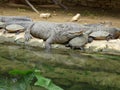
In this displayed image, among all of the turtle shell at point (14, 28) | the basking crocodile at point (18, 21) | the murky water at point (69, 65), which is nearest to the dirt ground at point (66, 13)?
the basking crocodile at point (18, 21)

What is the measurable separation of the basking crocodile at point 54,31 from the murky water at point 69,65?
1.78 ft

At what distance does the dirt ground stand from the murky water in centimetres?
292

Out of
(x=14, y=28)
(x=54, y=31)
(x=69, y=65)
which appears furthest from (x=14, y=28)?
(x=69, y=65)

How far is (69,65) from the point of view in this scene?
5879mm

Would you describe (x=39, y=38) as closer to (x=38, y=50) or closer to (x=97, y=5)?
(x=38, y=50)

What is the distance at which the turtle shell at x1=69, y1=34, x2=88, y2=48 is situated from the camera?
7.33 metres

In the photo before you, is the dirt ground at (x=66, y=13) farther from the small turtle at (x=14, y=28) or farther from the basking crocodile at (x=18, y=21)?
the small turtle at (x=14, y=28)

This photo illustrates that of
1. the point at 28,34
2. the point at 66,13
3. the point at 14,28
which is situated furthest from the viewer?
the point at 66,13

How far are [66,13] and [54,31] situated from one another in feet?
10.3

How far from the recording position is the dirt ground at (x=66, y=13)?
395 inches

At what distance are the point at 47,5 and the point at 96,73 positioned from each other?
283 inches

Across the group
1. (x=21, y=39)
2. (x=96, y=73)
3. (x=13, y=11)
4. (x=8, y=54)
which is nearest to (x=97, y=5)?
Answer: (x=13, y=11)

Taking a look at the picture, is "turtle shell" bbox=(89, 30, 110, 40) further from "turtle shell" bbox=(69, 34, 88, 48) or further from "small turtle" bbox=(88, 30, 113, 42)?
"turtle shell" bbox=(69, 34, 88, 48)

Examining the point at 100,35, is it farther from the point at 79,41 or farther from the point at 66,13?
the point at 66,13
